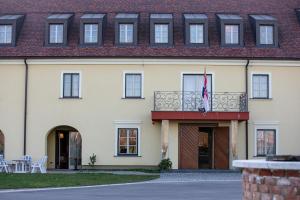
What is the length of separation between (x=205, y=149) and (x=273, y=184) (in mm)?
23861

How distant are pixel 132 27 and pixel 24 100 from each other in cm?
689

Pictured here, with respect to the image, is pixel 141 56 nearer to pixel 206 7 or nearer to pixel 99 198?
pixel 206 7

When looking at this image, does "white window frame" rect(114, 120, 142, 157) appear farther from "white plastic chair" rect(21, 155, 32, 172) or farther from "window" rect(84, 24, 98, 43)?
"window" rect(84, 24, 98, 43)

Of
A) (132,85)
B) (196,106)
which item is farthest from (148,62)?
(196,106)

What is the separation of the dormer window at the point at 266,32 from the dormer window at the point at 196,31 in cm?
276

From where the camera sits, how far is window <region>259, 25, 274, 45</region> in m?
32.8

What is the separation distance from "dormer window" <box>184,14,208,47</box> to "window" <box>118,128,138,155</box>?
5.56 meters

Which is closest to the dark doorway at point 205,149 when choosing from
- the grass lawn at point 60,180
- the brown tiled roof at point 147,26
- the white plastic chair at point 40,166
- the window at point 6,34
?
the brown tiled roof at point 147,26

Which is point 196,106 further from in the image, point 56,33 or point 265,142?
point 56,33

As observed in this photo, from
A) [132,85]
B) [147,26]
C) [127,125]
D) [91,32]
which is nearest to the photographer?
[127,125]

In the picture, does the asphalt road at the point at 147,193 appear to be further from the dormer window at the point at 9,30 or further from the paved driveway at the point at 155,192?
the dormer window at the point at 9,30

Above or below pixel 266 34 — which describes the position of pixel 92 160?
Answer: below

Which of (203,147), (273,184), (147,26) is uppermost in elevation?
(147,26)

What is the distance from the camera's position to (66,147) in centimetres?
3369
